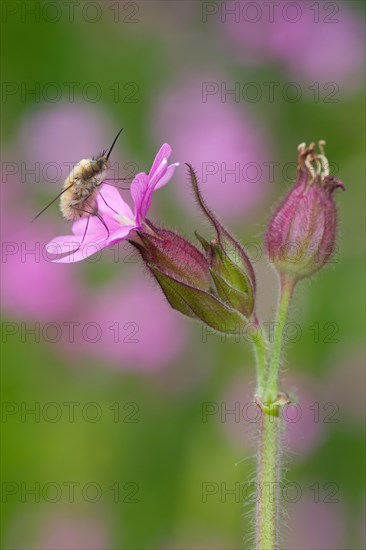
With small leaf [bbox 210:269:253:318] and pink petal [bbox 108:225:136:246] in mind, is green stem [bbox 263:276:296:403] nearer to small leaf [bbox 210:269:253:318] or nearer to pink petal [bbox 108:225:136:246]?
small leaf [bbox 210:269:253:318]

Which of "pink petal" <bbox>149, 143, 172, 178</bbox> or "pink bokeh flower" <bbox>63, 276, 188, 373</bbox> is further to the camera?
"pink bokeh flower" <bbox>63, 276, 188, 373</bbox>

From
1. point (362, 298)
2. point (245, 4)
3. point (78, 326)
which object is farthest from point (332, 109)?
point (78, 326)

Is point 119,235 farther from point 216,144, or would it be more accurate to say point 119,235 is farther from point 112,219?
point 216,144

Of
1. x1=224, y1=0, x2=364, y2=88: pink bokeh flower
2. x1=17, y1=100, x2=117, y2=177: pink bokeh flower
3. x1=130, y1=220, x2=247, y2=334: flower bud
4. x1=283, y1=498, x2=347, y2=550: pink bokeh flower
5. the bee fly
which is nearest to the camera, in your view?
x1=130, y1=220, x2=247, y2=334: flower bud

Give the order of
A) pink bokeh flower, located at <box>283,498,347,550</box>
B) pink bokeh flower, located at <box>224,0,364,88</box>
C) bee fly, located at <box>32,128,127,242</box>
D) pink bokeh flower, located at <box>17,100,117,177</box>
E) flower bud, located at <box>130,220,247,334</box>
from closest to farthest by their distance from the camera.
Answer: flower bud, located at <box>130,220,247,334</box> < bee fly, located at <box>32,128,127,242</box> < pink bokeh flower, located at <box>283,498,347,550</box> < pink bokeh flower, located at <box>17,100,117,177</box> < pink bokeh flower, located at <box>224,0,364,88</box>

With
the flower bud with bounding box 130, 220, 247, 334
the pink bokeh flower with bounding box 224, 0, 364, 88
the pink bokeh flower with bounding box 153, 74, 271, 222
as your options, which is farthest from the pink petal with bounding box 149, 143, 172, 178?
the pink bokeh flower with bounding box 224, 0, 364, 88
